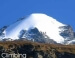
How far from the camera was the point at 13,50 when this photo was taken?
8869 centimetres

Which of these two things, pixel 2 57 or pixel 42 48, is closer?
pixel 2 57

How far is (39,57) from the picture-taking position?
290ft

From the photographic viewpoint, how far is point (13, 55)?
80688mm

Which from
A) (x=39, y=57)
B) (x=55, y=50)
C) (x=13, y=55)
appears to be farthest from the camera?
(x=55, y=50)

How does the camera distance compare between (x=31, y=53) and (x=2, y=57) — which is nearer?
(x=2, y=57)

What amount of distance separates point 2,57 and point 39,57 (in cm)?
842

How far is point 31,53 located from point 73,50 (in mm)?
11338

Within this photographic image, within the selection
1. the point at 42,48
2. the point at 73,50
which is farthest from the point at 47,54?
the point at 73,50

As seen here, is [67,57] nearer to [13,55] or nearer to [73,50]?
[73,50]

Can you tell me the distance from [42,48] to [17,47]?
4.72m

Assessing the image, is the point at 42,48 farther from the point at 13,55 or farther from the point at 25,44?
the point at 13,55

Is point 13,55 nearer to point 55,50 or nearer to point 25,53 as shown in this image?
point 25,53

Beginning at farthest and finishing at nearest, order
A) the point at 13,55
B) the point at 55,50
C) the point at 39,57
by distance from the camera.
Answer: the point at 55,50 < the point at 39,57 < the point at 13,55

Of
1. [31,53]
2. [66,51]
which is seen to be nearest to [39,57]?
[31,53]
